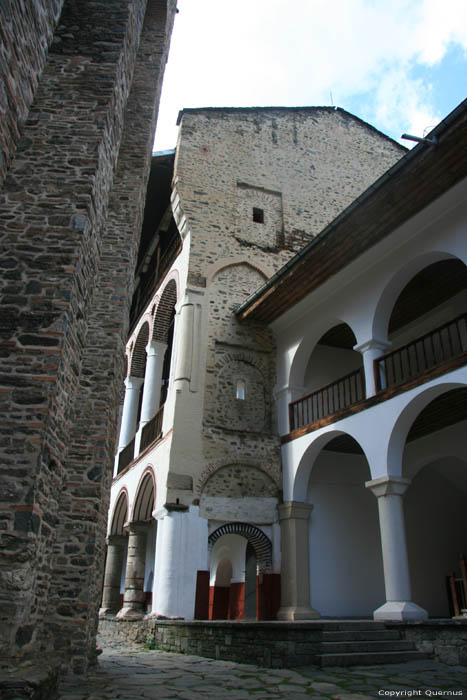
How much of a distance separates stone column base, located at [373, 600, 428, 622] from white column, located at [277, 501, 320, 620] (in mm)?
2207

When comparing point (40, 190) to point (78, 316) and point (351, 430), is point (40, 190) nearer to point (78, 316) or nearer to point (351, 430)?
point (78, 316)

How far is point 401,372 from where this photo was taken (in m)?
8.27

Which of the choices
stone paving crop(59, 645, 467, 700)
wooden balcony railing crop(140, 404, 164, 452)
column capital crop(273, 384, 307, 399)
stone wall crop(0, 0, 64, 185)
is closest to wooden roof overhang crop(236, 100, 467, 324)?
column capital crop(273, 384, 307, 399)

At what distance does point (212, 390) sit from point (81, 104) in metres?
6.52

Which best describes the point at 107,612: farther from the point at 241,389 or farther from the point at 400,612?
the point at 400,612

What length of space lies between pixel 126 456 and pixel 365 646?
360 inches

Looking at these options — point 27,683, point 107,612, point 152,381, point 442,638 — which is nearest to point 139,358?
point 152,381

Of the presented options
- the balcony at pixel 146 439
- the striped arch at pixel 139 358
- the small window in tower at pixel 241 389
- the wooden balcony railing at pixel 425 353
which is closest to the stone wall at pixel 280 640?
the wooden balcony railing at pixel 425 353

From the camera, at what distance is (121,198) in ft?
26.5

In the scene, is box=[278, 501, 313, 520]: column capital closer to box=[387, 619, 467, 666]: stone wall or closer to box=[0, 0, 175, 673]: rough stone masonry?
box=[387, 619, 467, 666]: stone wall

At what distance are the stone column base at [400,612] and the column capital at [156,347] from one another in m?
8.37

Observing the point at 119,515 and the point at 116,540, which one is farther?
the point at 116,540

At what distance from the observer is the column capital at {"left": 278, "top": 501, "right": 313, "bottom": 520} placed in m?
10.6

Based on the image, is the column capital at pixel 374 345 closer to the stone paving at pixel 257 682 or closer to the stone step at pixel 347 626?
the stone step at pixel 347 626
